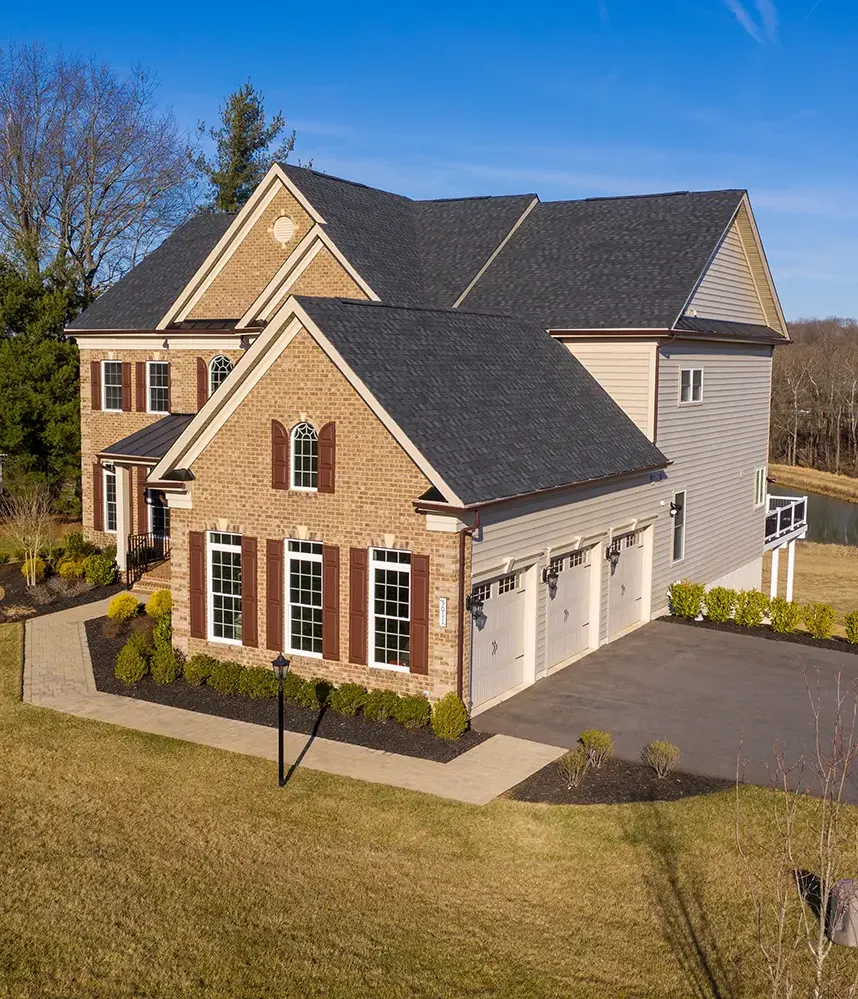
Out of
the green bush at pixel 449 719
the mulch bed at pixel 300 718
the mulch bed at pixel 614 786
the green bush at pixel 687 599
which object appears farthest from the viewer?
the green bush at pixel 687 599

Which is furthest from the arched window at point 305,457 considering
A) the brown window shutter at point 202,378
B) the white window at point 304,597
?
the brown window shutter at point 202,378

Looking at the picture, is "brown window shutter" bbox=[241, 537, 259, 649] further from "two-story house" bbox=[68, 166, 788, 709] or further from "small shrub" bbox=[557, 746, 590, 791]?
"small shrub" bbox=[557, 746, 590, 791]

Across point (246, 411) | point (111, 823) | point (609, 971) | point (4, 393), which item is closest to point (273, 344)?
point (246, 411)

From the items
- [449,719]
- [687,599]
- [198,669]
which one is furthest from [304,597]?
[687,599]

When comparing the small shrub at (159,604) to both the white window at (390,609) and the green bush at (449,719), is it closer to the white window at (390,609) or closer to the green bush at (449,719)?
the white window at (390,609)

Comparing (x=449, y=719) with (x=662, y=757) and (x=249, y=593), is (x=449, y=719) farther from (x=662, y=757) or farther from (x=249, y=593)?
(x=249, y=593)
